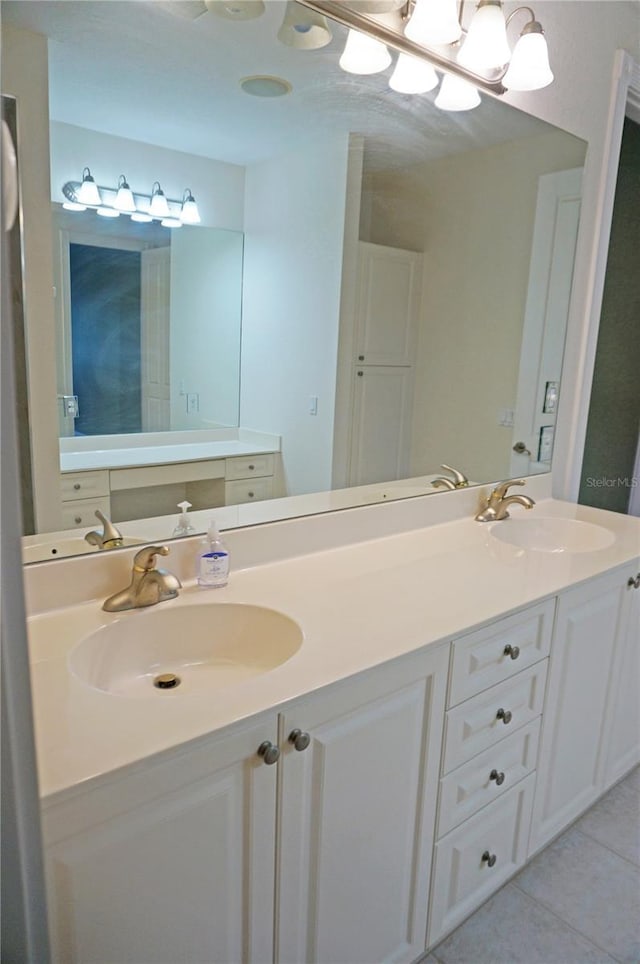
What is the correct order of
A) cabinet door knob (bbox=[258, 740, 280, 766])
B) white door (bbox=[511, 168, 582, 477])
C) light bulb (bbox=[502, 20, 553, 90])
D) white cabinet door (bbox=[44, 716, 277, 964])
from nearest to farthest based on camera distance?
white cabinet door (bbox=[44, 716, 277, 964]) < cabinet door knob (bbox=[258, 740, 280, 766]) < light bulb (bbox=[502, 20, 553, 90]) < white door (bbox=[511, 168, 582, 477])

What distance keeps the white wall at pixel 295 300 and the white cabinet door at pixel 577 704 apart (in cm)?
73

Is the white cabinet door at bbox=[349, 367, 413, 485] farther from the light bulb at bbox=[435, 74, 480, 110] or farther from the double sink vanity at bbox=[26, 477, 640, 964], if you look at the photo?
the light bulb at bbox=[435, 74, 480, 110]

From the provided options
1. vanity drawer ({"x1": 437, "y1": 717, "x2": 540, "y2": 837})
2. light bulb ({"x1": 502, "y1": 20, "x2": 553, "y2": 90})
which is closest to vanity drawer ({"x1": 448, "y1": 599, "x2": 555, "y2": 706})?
vanity drawer ({"x1": 437, "y1": 717, "x2": 540, "y2": 837})

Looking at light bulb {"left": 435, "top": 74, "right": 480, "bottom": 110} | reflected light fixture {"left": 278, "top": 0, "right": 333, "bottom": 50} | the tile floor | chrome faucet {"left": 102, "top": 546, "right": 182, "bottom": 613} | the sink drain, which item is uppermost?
light bulb {"left": 435, "top": 74, "right": 480, "bottom": 110}

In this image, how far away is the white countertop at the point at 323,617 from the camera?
32.7 inches

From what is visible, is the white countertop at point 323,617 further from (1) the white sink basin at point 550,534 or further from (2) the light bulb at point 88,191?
(2) the light bulb at point 88,191

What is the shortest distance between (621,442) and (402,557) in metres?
2.02

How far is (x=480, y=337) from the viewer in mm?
2055

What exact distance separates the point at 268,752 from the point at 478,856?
82 centimetres

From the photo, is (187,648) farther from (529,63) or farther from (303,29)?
(529,63)

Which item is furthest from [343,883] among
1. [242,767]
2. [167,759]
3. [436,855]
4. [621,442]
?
[621,442]

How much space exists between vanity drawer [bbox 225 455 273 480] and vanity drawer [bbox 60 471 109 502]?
0.97ft

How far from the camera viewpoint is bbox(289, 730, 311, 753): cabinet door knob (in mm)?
961

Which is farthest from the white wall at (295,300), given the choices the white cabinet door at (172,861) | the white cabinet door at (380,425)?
the white cabinet door at (172,861)
